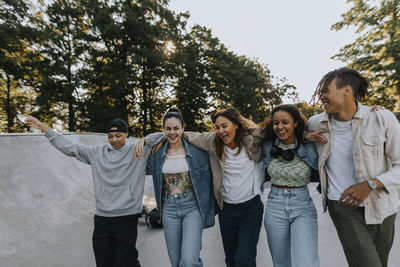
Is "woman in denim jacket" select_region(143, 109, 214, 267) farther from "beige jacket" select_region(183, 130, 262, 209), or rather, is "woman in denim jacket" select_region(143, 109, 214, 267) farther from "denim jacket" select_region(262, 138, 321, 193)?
"denim jacket" select_region(262, 138, 321, 193)

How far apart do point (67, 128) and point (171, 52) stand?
10039 mm

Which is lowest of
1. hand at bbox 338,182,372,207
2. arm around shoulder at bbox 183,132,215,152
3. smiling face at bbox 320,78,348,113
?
hand at bbox 338,182,372,207

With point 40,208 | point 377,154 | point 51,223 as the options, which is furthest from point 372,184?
point 40,208

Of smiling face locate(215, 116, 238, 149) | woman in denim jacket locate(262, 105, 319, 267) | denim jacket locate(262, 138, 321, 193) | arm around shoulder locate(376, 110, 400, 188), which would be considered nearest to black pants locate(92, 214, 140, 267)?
smiling face locate(215, 116, 238, 149)

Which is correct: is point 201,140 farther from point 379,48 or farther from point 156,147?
point 379,48

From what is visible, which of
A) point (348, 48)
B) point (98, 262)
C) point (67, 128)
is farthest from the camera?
point (67, 128)

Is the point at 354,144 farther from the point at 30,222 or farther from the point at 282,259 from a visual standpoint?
the point at 30,222

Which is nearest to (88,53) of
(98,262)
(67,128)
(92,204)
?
(67,128)

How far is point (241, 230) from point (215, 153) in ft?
2.83

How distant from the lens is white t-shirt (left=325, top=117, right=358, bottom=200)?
204 centimetres

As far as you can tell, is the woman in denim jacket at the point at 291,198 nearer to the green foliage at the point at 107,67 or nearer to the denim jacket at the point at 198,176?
the denim jacket at the point at 198,176

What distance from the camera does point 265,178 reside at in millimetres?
2629

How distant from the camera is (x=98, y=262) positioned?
2604 millimetres

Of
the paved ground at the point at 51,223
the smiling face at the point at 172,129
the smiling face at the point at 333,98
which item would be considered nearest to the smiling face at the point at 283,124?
the smiling face at the point at 333,98
